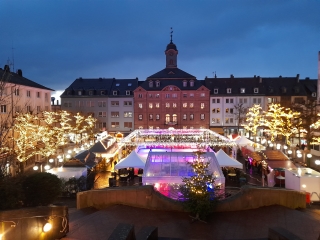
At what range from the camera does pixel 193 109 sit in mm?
58250

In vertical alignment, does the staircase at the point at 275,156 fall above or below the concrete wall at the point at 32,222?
above

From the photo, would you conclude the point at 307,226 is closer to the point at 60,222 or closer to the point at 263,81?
the point at 60,222

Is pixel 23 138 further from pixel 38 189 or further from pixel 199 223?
pixel 199 223

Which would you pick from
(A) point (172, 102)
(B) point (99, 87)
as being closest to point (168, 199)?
(A) point (172, 102)

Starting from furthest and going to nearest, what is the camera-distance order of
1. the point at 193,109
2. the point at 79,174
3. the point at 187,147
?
the point at 193,109, the point at 187,147, the point at 79,174

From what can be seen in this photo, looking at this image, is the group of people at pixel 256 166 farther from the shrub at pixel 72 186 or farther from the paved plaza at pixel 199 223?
the shrub at pixel 72 186

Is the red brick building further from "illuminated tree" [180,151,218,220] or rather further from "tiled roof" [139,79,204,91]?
"illuminated tree" [180,151,218,220]

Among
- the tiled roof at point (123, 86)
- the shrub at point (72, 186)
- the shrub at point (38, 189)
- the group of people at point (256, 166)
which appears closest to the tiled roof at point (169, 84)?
the tiled roof at point (123, 86)

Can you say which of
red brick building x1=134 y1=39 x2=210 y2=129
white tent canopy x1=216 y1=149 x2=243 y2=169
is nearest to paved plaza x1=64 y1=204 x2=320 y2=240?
white tent canopy x1=216 y1=149 x2=243 y2=169

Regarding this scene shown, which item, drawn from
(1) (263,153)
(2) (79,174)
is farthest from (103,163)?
(1) (263,153)

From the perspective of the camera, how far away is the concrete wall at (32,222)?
868cm

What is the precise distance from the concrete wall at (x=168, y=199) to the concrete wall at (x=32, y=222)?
410 cm

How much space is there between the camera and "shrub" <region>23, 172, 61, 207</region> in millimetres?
10836

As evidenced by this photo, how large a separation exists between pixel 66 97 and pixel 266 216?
53.0m
